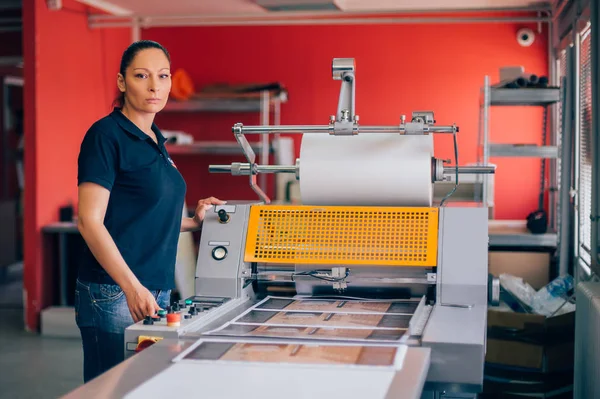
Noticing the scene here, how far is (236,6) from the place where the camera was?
568 centimetres

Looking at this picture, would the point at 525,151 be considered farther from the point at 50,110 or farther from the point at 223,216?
the point at 50,110

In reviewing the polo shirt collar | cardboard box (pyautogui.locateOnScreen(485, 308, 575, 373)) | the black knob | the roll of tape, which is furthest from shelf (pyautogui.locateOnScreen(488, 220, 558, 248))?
the polo shirt collar

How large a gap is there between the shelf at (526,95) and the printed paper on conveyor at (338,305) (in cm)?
249

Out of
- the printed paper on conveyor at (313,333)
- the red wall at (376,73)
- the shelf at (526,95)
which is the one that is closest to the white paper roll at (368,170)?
the printed paper on conveyor at (313,333)

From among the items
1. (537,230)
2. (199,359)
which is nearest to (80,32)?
(537,230)

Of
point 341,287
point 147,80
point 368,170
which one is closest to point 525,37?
point 368,170

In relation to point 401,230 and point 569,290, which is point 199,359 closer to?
point 401,230

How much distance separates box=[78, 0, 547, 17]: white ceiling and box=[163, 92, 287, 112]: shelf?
673 mm

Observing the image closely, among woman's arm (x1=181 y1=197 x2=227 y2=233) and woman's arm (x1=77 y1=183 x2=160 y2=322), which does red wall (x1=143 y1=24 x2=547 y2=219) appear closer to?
woman's arm (x1=181 y1=197 x2=227 y2=233)

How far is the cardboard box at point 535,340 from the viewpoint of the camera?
3250 mm

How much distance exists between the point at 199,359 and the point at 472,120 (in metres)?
4.56

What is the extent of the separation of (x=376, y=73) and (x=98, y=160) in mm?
4157

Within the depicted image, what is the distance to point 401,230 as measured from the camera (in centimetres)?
208

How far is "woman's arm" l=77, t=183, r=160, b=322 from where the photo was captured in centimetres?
191
